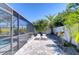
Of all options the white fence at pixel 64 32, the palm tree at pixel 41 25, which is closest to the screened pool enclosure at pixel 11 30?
the palm tree at pixel 41 25

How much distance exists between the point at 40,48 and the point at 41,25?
572 mm

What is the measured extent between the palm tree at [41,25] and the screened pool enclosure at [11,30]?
0.14 metres

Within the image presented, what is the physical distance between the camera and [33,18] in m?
4.28

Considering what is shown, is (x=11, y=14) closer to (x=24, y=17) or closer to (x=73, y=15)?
(x=24, y=17)

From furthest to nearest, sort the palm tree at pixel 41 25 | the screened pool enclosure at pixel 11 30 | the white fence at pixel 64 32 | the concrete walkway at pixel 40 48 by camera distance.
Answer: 1. the white fence at pixel 64 32
2. the palm tree at pixel 41 25
3. the concrete walkway at pixel 40 48
4. the screened pool enclosure at pixel 11 30

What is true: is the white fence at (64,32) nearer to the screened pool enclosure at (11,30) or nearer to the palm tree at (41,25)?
the palm tree at (41,25)

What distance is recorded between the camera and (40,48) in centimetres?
434

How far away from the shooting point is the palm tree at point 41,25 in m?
4.34

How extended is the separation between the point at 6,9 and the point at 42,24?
3.31 ft

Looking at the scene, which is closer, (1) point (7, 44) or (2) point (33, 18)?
(1) point (7, 44)

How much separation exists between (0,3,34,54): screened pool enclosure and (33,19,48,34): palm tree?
0.45 ft

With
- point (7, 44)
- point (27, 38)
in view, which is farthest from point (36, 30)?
point (7, 44)
